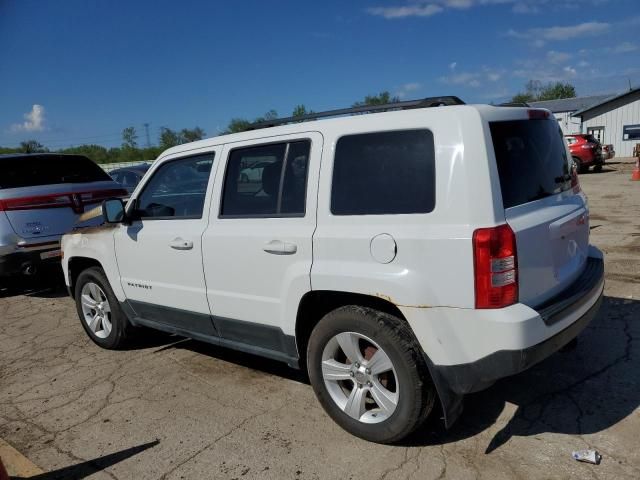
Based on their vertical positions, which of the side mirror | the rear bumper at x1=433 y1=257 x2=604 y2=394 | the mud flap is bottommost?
the mud flap

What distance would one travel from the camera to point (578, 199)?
3422 millimetres

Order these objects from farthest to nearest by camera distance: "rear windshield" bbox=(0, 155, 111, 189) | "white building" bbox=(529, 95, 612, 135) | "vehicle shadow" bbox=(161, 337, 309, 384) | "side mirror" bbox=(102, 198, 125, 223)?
"white building" bbox=(529, 95, 612, 135) → "rear windshield" bbox=(0, 155, 111, 189) → "side mirror" bbox=(102, 198, 125, 223) → "vehicle shadow" bbox=(161, 337, 309, 384)

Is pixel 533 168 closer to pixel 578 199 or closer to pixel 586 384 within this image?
pixel 578 199

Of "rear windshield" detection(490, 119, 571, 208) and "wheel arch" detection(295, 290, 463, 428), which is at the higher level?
"rear windshield" detection(490, 119, 571, 208)

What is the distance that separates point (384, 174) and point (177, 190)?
6.29 ft

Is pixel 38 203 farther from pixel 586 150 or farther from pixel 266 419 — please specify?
pixel 586 150

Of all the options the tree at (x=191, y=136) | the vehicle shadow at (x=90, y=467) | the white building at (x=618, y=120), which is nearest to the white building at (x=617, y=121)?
the white building at (x=618, y=120)

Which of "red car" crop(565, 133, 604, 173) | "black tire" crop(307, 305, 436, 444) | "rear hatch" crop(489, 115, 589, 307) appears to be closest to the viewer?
"rear hatch" crop(489, 115, 589, 307)

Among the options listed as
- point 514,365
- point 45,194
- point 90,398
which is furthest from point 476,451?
point 45,194

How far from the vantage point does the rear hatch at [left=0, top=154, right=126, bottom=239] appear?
6.70 m

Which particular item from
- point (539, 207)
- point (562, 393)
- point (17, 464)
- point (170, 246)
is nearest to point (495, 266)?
point (539, 207)

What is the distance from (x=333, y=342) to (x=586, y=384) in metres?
1.88

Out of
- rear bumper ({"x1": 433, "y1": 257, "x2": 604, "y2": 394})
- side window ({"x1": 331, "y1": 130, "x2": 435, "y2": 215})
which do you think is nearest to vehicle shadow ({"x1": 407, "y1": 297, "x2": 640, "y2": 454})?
rear bumper ({"x1": 433, "y1": 257, "x2": 604, "y2": 394})

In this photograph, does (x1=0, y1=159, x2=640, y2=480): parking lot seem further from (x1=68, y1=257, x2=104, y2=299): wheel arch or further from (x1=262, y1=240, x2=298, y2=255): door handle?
(x1=262, y1=240, x2=298, y2=255): door handle
